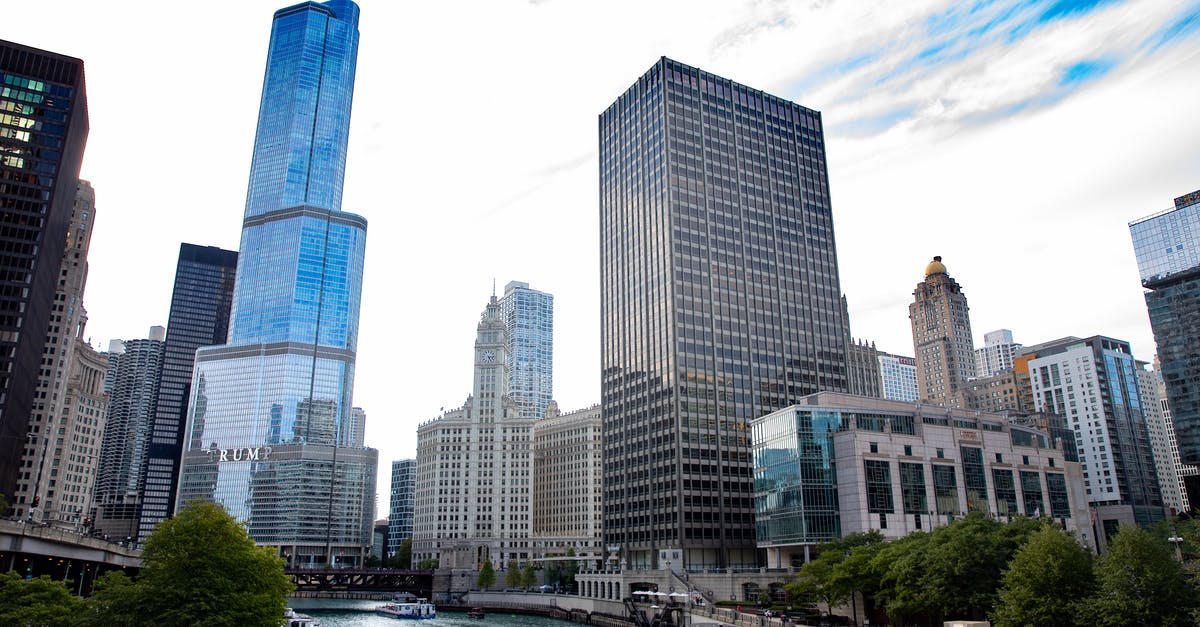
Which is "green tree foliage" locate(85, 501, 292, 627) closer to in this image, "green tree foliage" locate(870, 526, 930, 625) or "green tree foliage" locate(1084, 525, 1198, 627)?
"green tree foliage" locate(870, 526, 930, 625)

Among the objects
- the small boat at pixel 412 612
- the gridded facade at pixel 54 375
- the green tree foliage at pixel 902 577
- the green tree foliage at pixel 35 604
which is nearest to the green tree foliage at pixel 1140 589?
the green tree foliage at pixel 902 577

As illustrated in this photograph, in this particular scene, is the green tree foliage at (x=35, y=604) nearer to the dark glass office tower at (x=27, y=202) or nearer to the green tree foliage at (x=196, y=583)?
the green tree foliage at (x=196, y=583)

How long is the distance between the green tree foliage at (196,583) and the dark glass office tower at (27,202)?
80994 millimetres

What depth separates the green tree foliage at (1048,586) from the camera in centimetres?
6262

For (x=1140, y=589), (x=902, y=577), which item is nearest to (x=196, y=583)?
(x=902, y=577)

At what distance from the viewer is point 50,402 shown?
7160 inches

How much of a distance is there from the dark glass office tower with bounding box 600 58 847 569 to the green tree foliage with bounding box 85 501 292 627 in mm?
106334

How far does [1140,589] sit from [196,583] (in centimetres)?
A: 7091

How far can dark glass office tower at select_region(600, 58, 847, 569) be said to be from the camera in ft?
565

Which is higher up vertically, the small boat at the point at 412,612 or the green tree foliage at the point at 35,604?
the green tree foliage at the point at 35,604

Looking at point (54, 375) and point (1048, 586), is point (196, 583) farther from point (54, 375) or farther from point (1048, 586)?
point (54, 375)

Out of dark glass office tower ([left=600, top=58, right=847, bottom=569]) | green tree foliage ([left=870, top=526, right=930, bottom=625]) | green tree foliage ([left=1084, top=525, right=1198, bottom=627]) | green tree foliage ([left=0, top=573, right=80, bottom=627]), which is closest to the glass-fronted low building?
dark glass office tower ([left=600, top=58, right=847, bottom=569])

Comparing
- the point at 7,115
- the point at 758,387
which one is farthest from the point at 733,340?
the point at 7,115

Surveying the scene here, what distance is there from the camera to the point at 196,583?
215 feet
